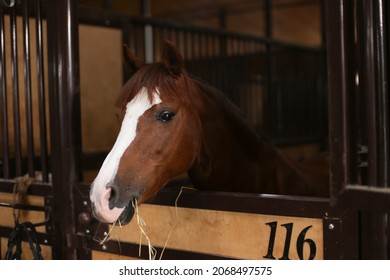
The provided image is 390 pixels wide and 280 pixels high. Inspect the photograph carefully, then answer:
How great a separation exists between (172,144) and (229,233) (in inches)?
10.5

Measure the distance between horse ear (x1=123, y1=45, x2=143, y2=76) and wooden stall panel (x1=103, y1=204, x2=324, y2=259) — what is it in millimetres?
405

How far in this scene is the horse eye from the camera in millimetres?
1195

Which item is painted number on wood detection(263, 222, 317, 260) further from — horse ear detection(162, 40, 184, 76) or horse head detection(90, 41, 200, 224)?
horse ear detection(162, 40, 184, 76)

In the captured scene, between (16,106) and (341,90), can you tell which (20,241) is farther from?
(341,90)

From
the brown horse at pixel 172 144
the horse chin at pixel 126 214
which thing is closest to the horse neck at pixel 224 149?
the brown horse at pixel 172 144

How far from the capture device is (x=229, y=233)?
3.94 ft

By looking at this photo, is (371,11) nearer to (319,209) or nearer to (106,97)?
(319,209)

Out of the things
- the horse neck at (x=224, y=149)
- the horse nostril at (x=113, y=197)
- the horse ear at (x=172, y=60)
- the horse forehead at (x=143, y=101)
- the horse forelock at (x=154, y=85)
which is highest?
the horse ear at (x=172, y=60)

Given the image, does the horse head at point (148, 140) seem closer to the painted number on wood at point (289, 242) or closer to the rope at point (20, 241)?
the painted number on wood at point (289, 242)

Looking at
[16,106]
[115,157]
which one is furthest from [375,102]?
[16,106]

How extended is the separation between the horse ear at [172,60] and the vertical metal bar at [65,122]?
0.41m

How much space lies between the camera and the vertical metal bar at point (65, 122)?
1502 mm
